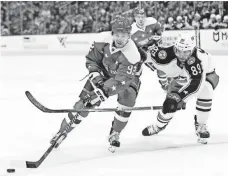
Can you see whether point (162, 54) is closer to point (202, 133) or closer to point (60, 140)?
point (202, 133)

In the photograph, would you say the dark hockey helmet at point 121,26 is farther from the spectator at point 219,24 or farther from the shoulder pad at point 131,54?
the spectator at point 219,24

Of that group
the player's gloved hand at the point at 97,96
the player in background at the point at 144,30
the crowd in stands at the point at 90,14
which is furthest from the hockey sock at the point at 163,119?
the crowd in stands at the point at 90,14

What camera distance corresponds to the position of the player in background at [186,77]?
11.7ft

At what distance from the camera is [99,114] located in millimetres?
5016

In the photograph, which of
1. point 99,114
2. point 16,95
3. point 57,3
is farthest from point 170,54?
point 57,3

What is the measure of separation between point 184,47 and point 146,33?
2.29 meters

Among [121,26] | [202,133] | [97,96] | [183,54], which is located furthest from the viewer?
[202,133]

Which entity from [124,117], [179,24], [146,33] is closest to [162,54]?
[124,117]

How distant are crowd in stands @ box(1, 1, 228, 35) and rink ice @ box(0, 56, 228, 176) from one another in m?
4.25

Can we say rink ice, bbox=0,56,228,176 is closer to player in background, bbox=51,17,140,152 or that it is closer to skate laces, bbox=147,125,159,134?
skate laces, bbox=147,125,159,134

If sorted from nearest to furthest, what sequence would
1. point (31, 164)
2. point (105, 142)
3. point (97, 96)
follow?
1. point (31, 164)
2. point (97, 96)
3. point (105, 142)

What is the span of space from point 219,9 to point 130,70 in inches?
299

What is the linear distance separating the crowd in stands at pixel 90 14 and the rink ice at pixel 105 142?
4.25m

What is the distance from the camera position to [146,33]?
5.77 meters
